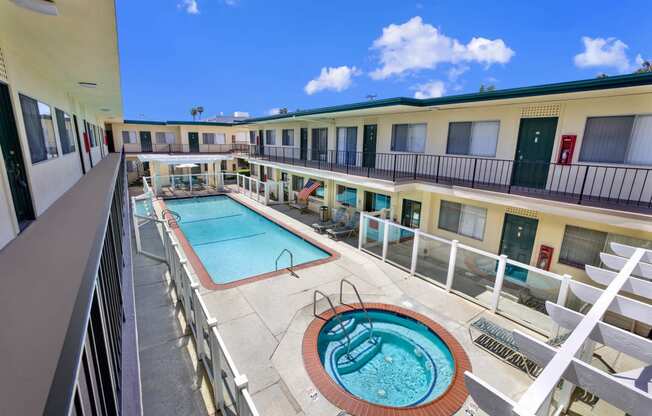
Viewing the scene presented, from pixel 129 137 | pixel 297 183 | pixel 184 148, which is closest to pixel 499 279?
pixel 297 183

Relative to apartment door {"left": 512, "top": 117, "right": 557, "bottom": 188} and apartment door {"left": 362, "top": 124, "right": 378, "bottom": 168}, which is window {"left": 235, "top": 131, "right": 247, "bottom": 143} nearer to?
apartment door {"left": 362, "top": 124, "right": 378, "bottom": 168}

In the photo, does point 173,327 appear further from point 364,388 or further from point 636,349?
point 636,349

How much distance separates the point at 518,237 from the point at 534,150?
A: 9.69 feet

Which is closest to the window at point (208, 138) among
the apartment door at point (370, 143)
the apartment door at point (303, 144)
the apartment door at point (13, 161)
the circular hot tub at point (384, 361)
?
the apartment door at point (303, 144)

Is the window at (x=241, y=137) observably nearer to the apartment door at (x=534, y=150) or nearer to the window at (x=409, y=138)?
the window at (x=409, y=138)

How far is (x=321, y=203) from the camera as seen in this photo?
60.6ft

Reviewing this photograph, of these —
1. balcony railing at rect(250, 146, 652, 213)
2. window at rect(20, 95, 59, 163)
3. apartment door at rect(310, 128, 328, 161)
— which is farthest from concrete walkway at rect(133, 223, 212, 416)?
apartment door at rect(310, 128, 328, 161)

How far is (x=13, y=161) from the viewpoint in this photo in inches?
191

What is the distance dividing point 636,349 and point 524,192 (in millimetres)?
7554

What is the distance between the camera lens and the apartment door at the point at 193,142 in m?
32.8

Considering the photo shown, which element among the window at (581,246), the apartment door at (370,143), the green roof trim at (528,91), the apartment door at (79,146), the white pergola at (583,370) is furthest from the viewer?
the apartment door at (370,143)

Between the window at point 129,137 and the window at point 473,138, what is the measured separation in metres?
32.1

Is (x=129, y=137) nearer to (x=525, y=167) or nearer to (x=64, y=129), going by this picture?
(x=64, y=129)

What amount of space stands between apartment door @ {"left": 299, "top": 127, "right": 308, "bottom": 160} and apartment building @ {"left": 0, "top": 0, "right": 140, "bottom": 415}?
1304 cm
